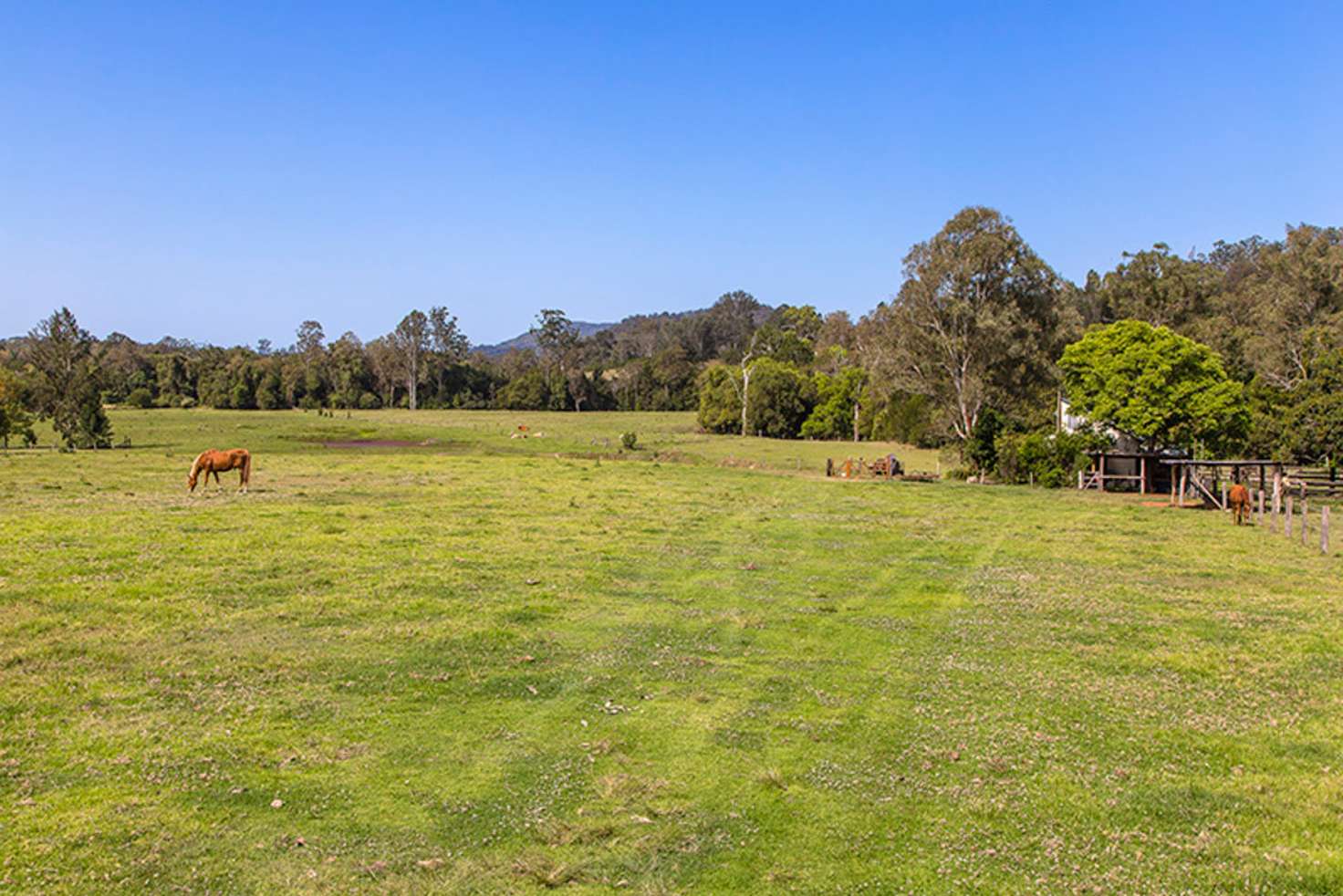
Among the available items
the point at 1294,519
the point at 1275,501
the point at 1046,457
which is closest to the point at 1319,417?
the point at 1294,519

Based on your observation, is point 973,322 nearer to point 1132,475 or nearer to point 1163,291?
point 1132,475

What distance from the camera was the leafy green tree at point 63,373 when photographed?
204 feet

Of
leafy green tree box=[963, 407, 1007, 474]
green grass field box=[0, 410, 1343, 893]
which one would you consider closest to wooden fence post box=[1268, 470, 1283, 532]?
green grass field box=[0, 410, 1343, 893]

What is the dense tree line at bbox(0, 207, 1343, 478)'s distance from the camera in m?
43.4

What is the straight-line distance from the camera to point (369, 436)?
72.8 m

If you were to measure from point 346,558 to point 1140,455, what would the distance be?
1403 inches

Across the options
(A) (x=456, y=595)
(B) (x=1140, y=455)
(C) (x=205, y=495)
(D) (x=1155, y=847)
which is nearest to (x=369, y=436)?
(C) (x=205, y=495)

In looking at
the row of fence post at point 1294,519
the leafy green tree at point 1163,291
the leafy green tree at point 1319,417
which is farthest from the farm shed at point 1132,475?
the leafy green tree at point 1163,291

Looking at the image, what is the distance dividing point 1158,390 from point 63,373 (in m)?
71.3

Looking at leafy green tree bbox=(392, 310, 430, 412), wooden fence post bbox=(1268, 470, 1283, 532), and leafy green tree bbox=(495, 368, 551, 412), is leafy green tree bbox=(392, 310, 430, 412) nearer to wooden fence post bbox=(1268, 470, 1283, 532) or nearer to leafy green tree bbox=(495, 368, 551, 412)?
leafy green tree bbox=(495, 368, 551, 412)

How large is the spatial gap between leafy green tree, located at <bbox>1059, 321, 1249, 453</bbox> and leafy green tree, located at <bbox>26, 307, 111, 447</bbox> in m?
57.4

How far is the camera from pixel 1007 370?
60.3 m

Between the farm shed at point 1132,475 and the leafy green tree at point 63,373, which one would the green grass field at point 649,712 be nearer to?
the farm shed at point 1132,475

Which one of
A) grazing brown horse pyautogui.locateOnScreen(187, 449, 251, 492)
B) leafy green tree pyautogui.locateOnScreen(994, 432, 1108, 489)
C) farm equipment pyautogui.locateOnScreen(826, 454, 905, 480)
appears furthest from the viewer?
farm equipment pyautogui.locateOnScreen(826, 454, 905, 480)
